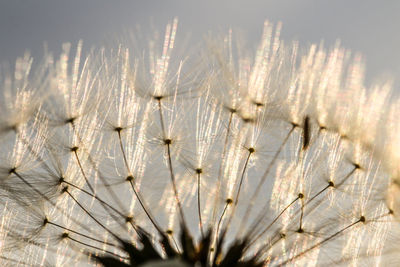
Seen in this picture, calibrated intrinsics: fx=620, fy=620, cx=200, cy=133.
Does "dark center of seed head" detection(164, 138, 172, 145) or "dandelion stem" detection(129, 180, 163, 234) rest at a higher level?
"dark center of seed head" detection(164, 138, 172, 145)

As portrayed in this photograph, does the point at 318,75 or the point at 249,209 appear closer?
the point at 249,209

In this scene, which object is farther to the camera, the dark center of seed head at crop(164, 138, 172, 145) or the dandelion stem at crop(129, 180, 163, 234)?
the dark center of seed head at crop(164, 138, 172, 145)

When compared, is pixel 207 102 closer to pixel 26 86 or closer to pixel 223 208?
pixel 223 208

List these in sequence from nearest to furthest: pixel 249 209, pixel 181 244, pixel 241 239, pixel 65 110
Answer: pixel 181 244
pixel 241 239
pixel 249 209
pixel 65 110

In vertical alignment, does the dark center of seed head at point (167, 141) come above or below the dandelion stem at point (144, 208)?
above

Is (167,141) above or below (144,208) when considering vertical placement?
above

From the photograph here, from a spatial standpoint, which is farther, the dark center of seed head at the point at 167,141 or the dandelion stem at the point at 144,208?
the dark center of seed head at the point at 167,141

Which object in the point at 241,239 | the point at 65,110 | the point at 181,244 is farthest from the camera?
the point at 65,110

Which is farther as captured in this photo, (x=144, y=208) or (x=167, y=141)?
(x=167, y=141)

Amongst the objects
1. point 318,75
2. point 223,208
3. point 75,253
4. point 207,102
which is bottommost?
point 75,253

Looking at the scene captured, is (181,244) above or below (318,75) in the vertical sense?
below

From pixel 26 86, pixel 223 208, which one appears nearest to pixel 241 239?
pixel 223 208
